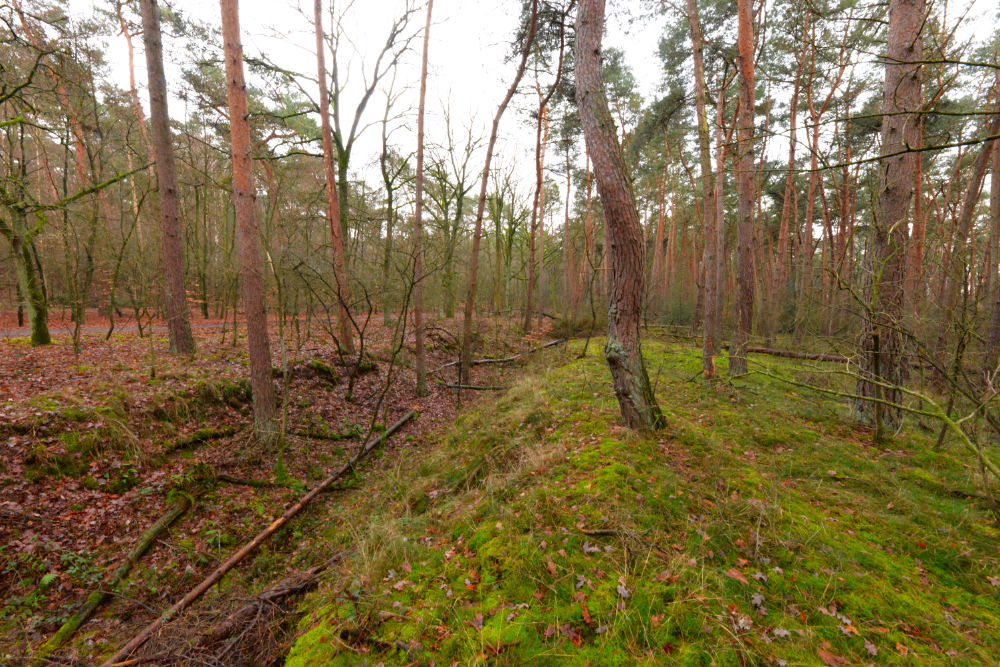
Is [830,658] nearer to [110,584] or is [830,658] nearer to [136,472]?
[110,584]

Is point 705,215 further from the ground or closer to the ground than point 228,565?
further from the ground

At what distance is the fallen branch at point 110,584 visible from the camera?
313 centimetres

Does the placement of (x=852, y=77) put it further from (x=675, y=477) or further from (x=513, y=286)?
(x=513, y=286)

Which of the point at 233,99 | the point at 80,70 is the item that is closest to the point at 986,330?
the point at 233,99

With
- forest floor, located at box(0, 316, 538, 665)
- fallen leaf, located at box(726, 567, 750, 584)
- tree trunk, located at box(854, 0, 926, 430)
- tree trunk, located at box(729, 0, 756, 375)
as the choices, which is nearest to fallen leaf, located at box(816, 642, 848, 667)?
fallen leaf, located at box(726, 567, 750, 584)

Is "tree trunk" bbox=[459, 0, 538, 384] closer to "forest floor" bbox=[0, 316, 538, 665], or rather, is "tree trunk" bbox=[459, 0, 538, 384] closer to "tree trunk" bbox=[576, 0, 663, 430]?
"forest floor" bbox=[0, 316, 538, 665]

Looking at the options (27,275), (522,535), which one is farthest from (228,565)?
(27,275)

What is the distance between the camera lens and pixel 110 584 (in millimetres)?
3738

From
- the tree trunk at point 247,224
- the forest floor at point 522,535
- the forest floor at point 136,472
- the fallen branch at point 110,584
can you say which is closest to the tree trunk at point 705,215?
the forest floor at point 522,535

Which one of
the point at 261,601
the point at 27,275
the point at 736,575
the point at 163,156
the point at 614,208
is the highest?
the point at 163,156

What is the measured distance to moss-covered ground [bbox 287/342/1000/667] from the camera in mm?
2254

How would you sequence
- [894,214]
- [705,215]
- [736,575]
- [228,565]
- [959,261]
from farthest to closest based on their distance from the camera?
[705,215]
[894,214]
[959,261]
[228,565]
[736,575]

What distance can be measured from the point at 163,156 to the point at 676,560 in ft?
34.9

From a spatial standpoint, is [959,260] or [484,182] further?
[484,182]
